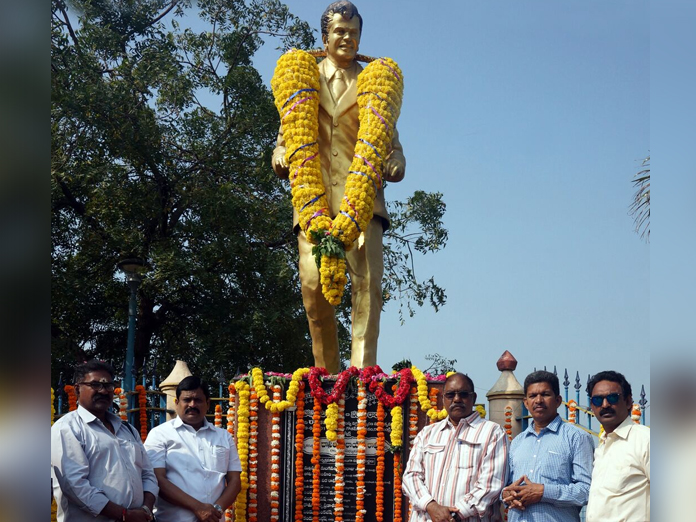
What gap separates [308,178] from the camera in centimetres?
737

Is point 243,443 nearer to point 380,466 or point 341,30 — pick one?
point 380,466

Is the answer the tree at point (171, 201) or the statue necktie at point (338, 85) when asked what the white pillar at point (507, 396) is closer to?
the statue necktie at point (338, 85)

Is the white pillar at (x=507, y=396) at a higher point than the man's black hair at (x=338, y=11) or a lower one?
lower

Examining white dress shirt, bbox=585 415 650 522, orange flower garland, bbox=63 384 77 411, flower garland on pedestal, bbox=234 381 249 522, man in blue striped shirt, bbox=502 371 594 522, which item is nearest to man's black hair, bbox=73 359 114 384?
flower garland on pedestal, bbox=234 381 249 522

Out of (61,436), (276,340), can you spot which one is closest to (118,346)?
(276,340)

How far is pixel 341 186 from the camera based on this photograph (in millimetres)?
7605

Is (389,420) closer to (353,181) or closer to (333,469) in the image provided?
(333,469)

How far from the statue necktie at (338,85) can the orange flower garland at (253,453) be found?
2682mm

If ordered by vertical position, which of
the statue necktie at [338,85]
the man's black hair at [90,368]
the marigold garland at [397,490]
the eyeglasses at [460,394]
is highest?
the statue necktie at [338,85]

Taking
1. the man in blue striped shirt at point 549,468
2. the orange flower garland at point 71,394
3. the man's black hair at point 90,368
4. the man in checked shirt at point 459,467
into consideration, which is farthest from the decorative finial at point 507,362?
the man's black hair at point 90,368

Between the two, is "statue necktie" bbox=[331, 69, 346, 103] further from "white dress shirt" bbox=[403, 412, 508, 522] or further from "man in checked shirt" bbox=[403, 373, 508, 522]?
"white dress shirt" bbox=[403, 412, 508, 522]

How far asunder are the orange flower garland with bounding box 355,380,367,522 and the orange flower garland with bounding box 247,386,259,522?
0.77m

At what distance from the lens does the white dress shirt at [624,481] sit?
13.1ft
